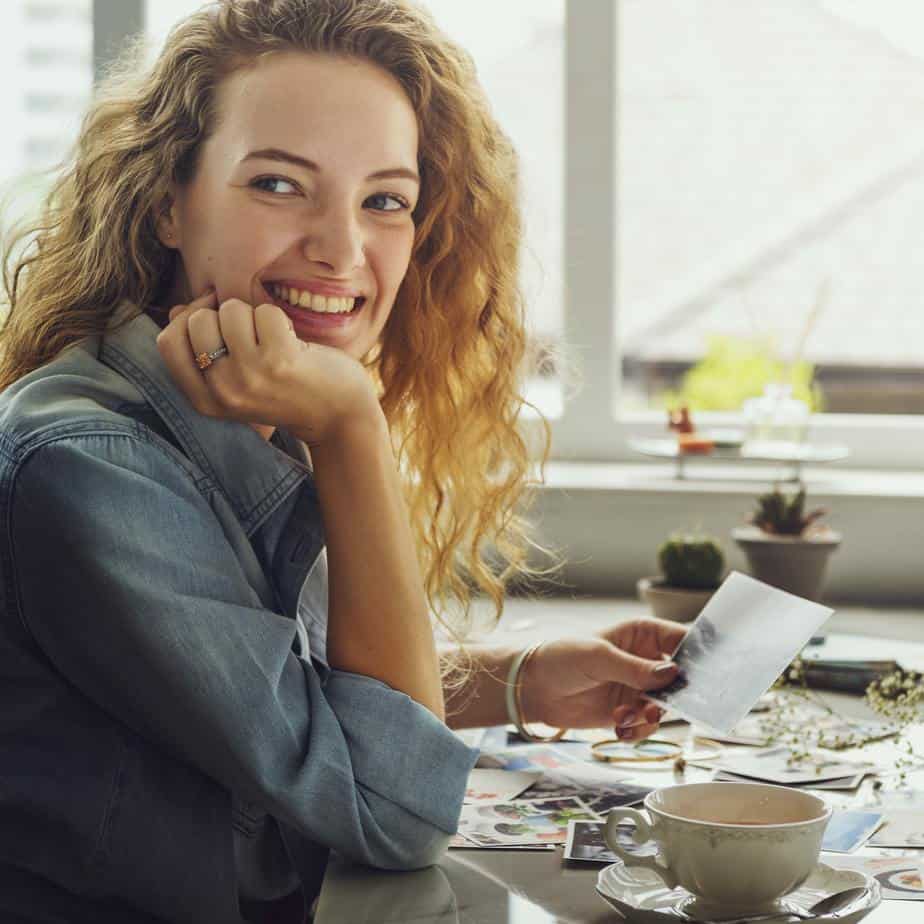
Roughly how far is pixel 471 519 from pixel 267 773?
0.71m

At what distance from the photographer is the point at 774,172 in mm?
3043

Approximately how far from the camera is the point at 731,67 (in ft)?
9.84

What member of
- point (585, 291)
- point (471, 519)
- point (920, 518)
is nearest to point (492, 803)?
point (471, 519)

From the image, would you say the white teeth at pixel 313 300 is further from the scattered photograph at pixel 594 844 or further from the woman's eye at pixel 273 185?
the scattered photograph at pixel 594 844

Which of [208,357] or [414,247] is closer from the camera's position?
[208,357]

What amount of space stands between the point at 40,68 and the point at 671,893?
262 centimetres

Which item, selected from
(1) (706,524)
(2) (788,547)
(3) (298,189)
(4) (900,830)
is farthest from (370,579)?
(1) (706,524)

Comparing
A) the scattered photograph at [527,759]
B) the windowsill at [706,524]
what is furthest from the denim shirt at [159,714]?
the windowsill at [706,524]

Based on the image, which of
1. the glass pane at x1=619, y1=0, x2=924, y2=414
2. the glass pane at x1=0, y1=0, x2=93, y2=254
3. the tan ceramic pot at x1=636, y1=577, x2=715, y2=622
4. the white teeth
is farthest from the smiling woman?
the glass pane at x1=0, y1=0, x2=93, y2=254

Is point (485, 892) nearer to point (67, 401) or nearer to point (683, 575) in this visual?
point (67, 401)

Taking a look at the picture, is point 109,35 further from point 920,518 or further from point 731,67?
point 920,518

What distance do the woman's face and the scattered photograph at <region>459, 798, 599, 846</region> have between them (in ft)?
1.42

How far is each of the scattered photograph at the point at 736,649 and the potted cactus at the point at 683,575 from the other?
59cm

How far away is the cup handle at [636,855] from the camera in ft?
3.09
